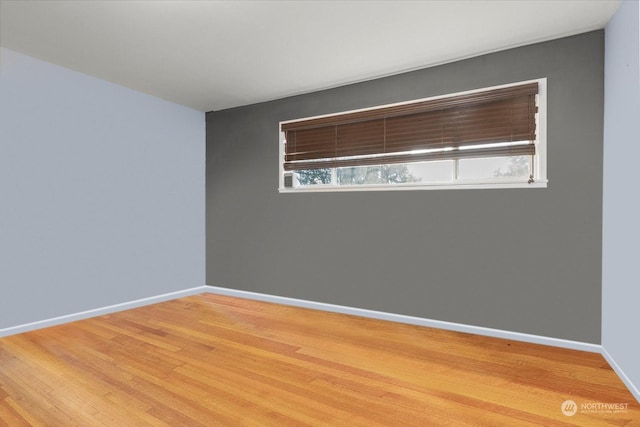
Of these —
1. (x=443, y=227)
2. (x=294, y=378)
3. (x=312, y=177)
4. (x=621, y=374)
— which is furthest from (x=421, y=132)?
(x=294, y=378)

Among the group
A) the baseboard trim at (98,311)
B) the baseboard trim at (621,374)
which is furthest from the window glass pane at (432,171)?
the baseboard trim at (98,311)

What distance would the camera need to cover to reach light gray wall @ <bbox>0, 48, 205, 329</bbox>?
3307mm

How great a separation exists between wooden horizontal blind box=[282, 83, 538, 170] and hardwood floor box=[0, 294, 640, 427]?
5.65 feet

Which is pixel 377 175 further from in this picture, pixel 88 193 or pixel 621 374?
pixel 88 193

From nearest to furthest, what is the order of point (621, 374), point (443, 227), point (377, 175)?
point (621, 374)
point (443, 227)
point (377, 175)

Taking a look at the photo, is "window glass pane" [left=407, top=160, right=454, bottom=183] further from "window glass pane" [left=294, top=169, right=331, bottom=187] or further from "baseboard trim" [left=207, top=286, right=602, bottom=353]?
"baseboard trim" [left=207, top=286, right=602, bottom=353]

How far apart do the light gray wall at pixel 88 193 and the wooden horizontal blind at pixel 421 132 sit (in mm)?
1664

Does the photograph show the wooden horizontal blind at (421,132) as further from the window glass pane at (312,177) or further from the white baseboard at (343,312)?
the white baseboard at (343,312)

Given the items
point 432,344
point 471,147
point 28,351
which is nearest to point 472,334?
point 432,344

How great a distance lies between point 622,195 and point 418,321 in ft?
6.47

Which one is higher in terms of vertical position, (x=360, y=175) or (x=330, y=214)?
(x=360, y=175)

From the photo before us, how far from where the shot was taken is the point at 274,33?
115 inches

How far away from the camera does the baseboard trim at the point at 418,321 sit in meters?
2.91

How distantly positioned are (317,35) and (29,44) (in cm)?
249
